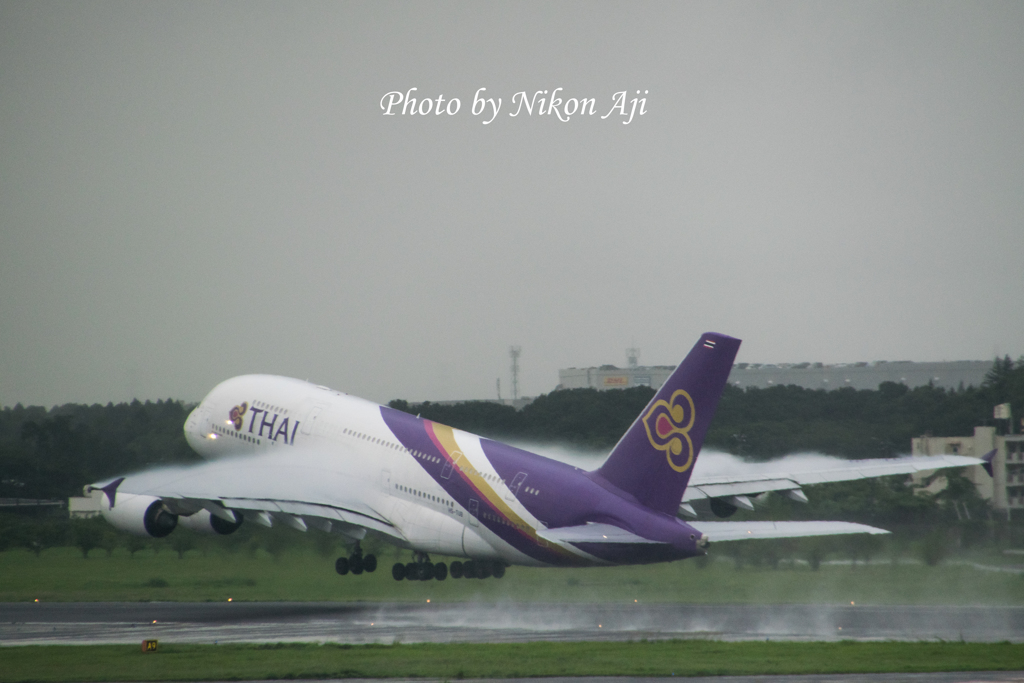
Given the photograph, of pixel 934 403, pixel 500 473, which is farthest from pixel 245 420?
pixel 934 403

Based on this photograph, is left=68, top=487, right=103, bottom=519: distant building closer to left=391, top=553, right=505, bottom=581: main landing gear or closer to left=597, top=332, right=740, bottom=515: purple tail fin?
left=391, top=553, right=505, bottom=581: main landing gear

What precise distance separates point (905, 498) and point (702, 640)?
1833 cm

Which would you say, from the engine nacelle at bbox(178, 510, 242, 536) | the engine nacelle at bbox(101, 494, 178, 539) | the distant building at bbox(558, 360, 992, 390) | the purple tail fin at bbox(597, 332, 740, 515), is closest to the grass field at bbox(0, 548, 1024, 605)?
the engine nacelle at bbox(178, 510, 242, 536)

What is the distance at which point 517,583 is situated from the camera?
4184cm

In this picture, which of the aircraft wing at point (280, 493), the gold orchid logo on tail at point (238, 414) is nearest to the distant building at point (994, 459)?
the aircraft wing at point (280, 493)

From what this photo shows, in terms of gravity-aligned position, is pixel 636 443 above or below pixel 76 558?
above

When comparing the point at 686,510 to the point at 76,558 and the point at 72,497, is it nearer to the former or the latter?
the point at 76,558

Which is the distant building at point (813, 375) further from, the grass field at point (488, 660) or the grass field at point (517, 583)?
the grass field at point (488, 660)

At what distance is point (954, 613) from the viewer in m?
38.8

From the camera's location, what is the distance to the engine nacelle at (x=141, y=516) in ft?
139

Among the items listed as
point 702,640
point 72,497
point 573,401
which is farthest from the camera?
point 573,401

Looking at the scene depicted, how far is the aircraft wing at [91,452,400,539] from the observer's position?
133 feet

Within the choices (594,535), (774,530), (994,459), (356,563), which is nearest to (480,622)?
(594,535)

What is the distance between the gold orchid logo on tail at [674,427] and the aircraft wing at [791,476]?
5.33 metres
